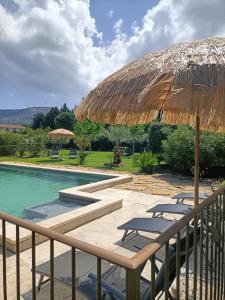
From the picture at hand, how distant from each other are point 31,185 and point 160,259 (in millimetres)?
11903

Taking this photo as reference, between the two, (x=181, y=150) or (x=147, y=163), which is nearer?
(x=181, y=150)

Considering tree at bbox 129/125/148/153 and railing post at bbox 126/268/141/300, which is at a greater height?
tree at bbox 129/125/148/153

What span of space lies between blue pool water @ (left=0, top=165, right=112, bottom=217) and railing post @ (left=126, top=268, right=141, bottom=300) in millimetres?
8609

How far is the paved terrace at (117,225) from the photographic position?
4312 millimetres

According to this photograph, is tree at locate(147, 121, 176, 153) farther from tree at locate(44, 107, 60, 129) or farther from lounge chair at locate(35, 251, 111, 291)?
tree at locate(44, 107, 60, 129)

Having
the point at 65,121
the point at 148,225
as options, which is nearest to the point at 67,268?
the point at 148,225

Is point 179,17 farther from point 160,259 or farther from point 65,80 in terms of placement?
point 65,80

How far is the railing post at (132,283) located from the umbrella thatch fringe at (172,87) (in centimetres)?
168

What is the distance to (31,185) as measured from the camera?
1433cm

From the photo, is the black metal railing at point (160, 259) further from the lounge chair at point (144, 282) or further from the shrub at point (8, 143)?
the shrub at point (8, 143)

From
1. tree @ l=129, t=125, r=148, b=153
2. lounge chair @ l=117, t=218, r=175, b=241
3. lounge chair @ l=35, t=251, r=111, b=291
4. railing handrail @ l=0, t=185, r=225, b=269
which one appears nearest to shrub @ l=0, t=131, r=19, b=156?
tree @ l=129, t=125, r=148, b=153

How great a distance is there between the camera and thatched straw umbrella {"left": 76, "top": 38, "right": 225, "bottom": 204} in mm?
2680

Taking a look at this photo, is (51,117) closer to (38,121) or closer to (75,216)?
(38,121)

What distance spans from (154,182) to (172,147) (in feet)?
10.1
